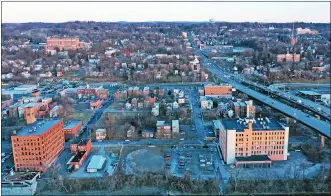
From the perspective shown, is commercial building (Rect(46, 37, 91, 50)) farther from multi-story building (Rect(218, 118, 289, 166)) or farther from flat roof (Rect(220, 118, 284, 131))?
multi-story building (Rect(218, 118, 289, 166))

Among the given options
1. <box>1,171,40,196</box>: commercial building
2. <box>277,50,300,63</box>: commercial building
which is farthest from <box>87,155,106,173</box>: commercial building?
<box>277,50,300,63</box>: commercial building

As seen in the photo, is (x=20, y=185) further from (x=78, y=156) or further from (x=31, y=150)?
(x=78, y=156)

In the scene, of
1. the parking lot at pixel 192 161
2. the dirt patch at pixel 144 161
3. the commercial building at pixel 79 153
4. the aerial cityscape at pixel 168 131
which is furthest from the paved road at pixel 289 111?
the commercial building at pixel 79 153

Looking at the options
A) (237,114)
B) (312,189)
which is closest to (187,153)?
(312,189)

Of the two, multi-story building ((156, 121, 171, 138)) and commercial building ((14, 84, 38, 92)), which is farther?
commercial building ((14, 84, 38, 92))

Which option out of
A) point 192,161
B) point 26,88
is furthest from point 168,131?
point 26,88

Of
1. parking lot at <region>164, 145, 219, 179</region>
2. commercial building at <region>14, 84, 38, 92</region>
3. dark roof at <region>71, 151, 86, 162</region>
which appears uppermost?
commercial building at <region>14, 84, 38, 92</region>

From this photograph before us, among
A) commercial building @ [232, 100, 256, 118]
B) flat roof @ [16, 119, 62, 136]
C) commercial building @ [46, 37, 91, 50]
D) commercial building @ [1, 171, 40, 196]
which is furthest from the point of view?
commercial building @ [46, 37, 91, 50]

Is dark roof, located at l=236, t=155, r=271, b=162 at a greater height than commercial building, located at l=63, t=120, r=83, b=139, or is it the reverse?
commercial building, located at l=63, t=120, r=83, b=139
